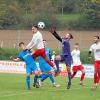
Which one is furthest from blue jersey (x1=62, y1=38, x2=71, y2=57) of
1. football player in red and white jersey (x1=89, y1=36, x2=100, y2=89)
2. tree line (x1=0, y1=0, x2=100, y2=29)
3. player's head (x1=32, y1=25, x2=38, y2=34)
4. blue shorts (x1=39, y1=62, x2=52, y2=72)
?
tree line (x1=0, y1=0, x2=100, y2=29)

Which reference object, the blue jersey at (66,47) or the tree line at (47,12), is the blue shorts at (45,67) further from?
the tree line at (47,12)

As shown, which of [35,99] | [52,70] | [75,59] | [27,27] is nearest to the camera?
[35,99]

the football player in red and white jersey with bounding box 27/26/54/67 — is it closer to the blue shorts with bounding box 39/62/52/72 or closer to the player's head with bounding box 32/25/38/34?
the player's head with bounding box 32/25/38/34

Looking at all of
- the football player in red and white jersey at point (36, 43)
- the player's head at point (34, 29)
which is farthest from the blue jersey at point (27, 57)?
the player's head at point (34, 29)

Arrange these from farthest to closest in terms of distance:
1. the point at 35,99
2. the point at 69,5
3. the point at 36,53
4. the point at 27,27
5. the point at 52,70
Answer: the point at 69,5 → the point at 27,27 → the point at 52,70 → the point at 36,53 → the point at 35,99

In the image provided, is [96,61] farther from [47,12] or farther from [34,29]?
[47,12]

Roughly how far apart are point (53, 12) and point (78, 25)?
7163 millimetres

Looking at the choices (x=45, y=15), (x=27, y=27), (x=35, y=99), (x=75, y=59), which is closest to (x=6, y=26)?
(x=27, y=27)

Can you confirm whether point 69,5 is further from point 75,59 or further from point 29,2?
point 75,59

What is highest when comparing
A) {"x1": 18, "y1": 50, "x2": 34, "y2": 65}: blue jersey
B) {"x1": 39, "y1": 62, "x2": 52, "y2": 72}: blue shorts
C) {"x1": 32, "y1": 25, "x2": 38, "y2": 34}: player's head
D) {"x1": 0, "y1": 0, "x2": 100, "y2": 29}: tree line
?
{"x1": 0, "y1": 0, "x2": 100, "y2": 29}: tree line

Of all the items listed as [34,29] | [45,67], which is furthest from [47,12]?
[34,29]

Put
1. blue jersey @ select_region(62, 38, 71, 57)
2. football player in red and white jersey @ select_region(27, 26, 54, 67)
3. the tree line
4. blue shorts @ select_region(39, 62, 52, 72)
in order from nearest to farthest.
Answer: football player in red and white jersey @ select_region(27, 26, 54, 67)
blue jersey @ select_region(62, 38, 71, 57)
blue shorts @ select_region(39, 62, 52, 72)
the tree line

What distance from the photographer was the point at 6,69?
135 ft

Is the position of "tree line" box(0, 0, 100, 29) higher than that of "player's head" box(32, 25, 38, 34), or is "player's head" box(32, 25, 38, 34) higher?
"tree line" box(0, 0, 100, 29)
